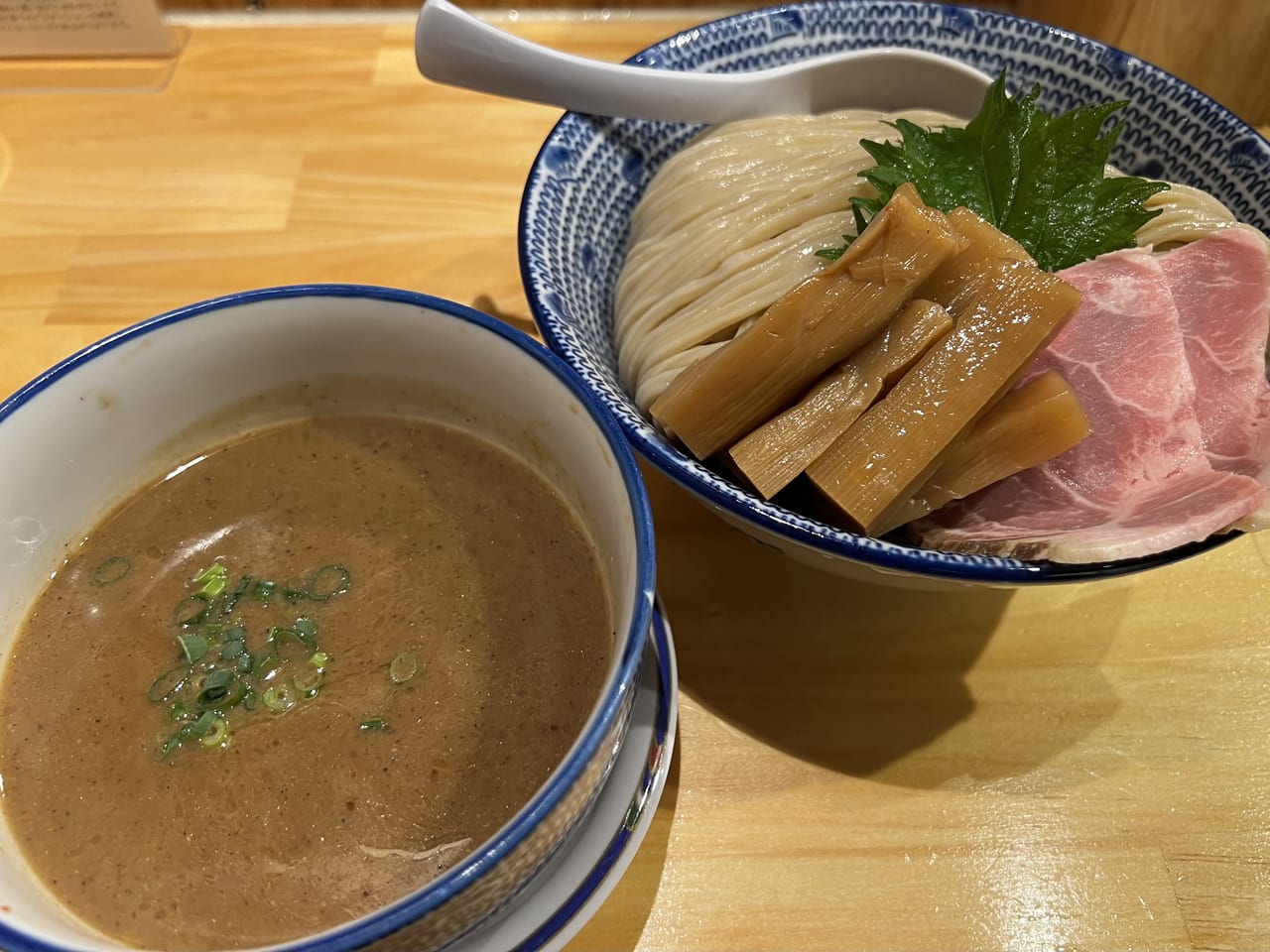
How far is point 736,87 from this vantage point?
1.39m

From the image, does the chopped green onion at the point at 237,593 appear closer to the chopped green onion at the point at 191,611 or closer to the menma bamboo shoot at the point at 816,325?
the chopped green onion at the point at 191,611

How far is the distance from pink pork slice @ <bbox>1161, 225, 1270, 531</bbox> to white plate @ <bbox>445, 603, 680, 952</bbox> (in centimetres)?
70

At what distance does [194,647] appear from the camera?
2.80ft

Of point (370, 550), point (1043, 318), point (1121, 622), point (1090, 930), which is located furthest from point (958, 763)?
point (370, 550)

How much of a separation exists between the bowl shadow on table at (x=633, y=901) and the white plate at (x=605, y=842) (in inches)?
3.7

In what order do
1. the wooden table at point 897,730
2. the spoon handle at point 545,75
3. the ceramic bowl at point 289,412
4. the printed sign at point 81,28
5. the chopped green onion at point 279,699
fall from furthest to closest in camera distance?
1. the printed sign at point 81,28
2. the spoon handle at point 545,75
3. the wooden table at point 897,730
4. the chopped green onion at point 279,699
5. the ceramic bowl at point 289,412

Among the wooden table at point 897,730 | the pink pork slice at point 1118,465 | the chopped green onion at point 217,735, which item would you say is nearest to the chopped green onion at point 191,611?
the chopped green onion at point 217,735

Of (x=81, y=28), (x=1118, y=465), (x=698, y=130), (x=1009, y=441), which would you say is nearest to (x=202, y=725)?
(x=1009, y=441)

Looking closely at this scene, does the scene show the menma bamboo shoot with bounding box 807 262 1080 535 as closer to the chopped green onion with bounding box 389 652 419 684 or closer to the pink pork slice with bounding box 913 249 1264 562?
the pink pork slice with bounding box 913 249 1264 562

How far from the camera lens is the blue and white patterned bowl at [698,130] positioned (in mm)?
1011

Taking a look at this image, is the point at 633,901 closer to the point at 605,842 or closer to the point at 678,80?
the point at 605,842

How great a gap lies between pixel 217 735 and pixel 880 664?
76 cm

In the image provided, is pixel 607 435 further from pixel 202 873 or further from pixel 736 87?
pixel 736 87

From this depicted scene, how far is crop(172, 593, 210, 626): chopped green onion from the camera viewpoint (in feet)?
2.88
